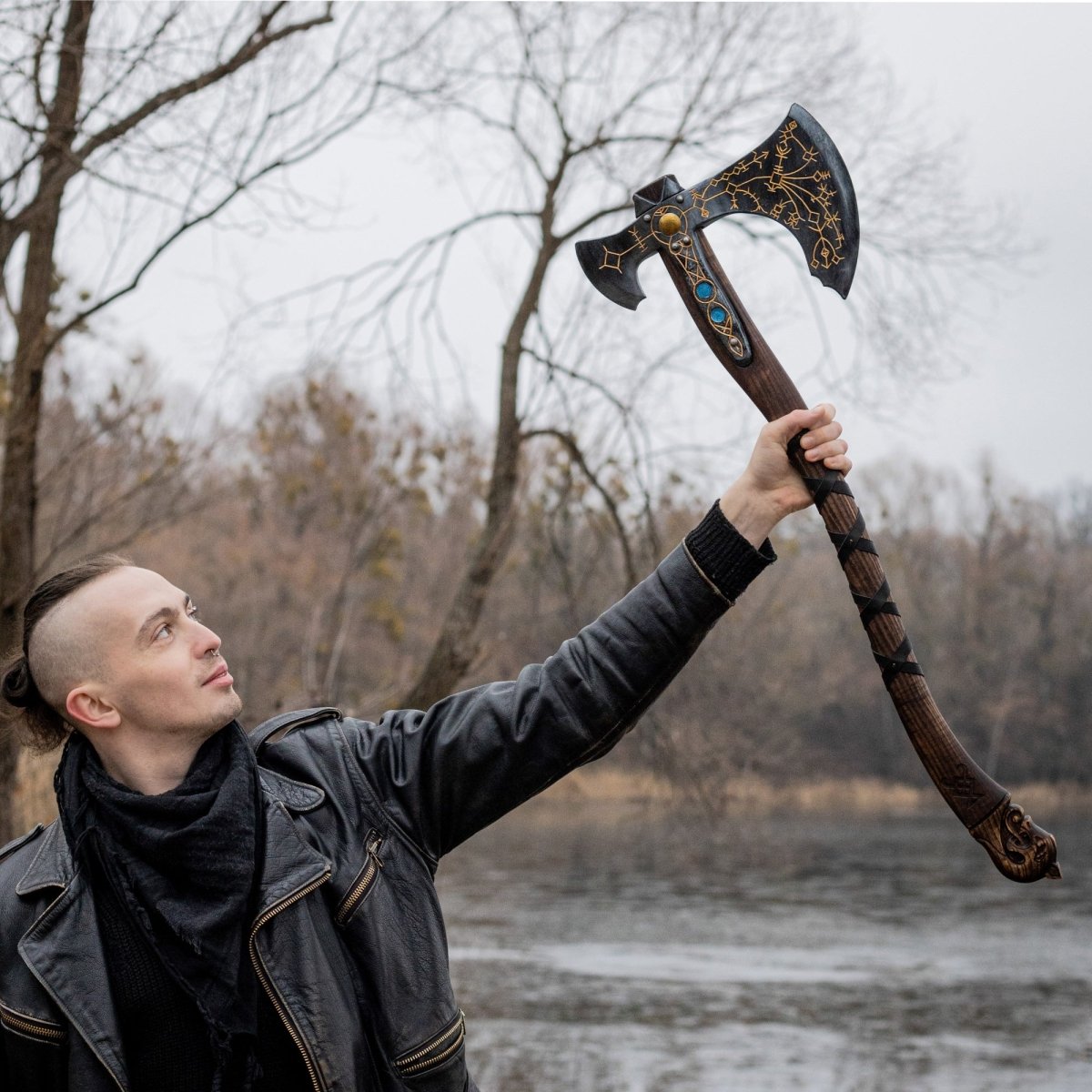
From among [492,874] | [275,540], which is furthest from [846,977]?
[275,540]

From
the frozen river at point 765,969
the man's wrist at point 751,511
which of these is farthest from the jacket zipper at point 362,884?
the frozen river at point 765,969

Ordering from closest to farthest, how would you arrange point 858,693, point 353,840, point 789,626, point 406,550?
point 353,840 → point 406,550 → point 789,626 → point 858,693

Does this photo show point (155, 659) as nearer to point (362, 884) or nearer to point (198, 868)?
point (198, 868)

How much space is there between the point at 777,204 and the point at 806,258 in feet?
0.31

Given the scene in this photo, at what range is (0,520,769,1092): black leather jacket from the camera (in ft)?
6.24

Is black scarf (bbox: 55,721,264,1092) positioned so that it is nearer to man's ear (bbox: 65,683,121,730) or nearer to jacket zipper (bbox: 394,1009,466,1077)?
man's ear (bbox: 65,683,121,730)

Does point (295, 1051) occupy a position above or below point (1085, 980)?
above

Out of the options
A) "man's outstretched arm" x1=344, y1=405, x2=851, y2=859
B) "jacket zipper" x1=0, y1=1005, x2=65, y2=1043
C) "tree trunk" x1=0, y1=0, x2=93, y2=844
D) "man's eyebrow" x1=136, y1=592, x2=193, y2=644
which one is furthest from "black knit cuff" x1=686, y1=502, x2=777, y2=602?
"tree trunk" x1=0, y1=0, x2=93, y2=844

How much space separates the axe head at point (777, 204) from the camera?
217 centimetres

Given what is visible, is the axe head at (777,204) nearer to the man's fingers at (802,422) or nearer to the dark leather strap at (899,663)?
the man's fingers at (802,422)

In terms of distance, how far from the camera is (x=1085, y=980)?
14.1m

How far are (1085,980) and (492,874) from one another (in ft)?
30.5

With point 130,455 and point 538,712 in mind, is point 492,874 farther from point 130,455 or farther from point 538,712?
point 538,712

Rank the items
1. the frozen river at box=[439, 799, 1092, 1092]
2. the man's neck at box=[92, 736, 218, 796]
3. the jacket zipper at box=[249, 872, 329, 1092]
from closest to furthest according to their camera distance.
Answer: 1. the jacket zipper at box=[249, 872, 329, 1092]
2. the man's neck at box=[92, 736, 218, 796]
3. the frozen river at box=[439, 799, 1092, 1092]
